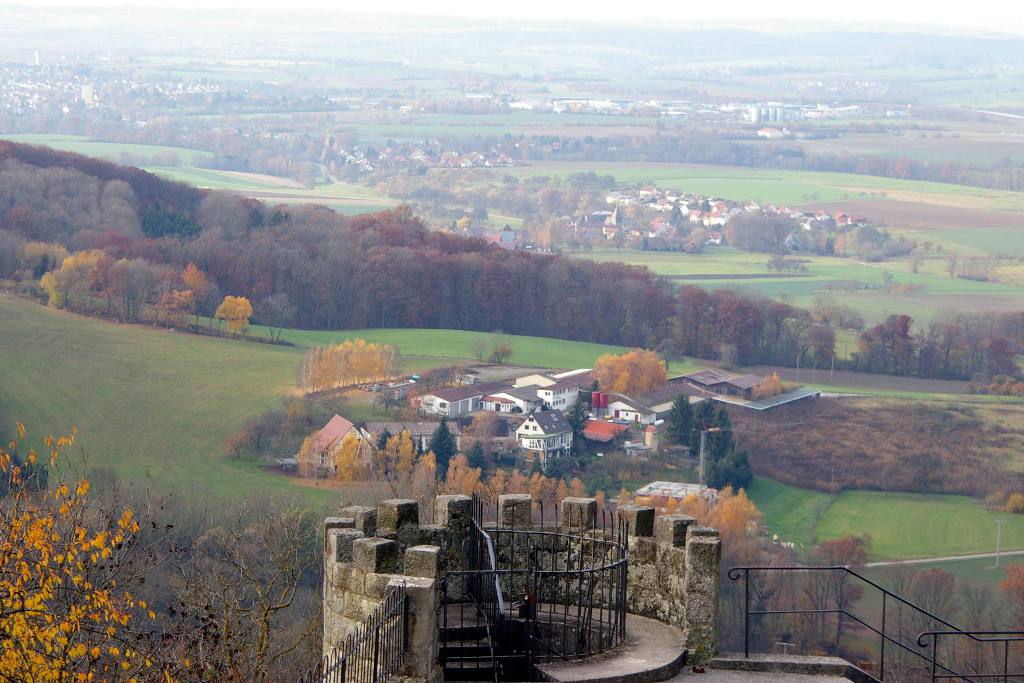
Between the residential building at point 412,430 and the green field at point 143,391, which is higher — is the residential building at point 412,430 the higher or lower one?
the lower one

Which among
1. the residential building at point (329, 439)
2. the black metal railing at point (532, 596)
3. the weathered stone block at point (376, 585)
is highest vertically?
the weathered stone block at point (376, 585)

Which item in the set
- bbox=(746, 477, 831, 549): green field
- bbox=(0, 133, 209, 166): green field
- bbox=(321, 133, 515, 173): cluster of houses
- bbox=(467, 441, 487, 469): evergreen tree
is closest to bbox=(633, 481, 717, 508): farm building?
bbox=(746, 477, 831, 549): green field

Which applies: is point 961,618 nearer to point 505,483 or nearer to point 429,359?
point 505,483

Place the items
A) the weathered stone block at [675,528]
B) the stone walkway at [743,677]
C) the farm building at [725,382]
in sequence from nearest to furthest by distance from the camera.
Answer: the stone walkway at [743,677]
the weathered stone block at [675,528]
the farm building at [725,382]

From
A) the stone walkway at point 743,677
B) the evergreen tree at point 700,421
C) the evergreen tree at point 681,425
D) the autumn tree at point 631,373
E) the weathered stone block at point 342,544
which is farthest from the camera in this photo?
the autumn tree at point 631,373

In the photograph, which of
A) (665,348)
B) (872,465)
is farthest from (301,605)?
(665,348)

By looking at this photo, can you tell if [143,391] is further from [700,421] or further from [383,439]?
[700,421]

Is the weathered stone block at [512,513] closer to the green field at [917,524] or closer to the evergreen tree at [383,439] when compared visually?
the green field at [917,524]

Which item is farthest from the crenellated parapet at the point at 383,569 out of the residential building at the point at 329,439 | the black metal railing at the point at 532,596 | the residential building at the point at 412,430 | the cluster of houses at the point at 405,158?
the cluster of houses at the point at 405,158
